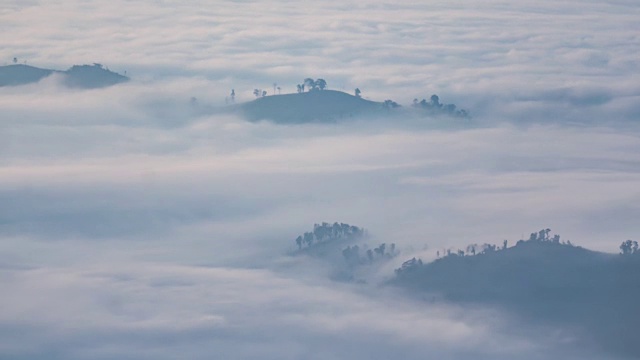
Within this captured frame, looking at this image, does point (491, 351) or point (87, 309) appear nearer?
point (491, 351)

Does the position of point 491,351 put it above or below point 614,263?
below

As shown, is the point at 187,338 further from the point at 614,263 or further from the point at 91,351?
the point at 614,263

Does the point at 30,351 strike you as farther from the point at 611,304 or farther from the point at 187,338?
the point at 611,304

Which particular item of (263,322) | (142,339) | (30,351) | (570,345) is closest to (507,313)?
(570,345)

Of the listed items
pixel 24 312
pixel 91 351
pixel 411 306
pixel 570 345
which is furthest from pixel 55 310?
pixel 570 345

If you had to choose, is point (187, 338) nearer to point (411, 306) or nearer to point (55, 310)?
point (55, 310)

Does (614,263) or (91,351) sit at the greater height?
(614,263)

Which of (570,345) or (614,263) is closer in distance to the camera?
(570,345)
